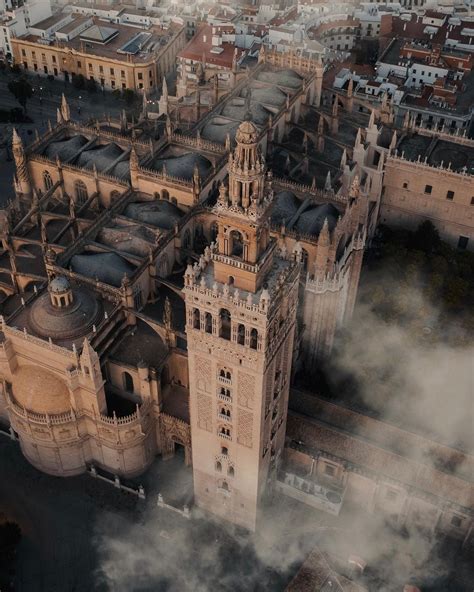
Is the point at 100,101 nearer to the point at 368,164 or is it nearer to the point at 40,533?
the point at 368,164

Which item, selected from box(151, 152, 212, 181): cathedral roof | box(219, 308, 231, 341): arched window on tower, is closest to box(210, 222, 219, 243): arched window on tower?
box(151, 152, 212, 181): cathedral roof

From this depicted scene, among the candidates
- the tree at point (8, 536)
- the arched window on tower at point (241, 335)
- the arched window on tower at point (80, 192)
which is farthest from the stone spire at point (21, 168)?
the arched window on tower at point (241, 335)

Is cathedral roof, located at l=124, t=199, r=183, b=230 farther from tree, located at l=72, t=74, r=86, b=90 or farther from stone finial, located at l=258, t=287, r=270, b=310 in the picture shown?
tree, located at l=72, t=74, r=86, b=90

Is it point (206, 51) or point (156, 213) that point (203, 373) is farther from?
point (206, 51)

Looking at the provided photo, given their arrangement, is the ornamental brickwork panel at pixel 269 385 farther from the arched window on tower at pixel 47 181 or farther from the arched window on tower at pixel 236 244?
the arched window on tower at pixel 47 181

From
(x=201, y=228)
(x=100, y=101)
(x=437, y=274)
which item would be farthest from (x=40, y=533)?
(x=100, y=101)

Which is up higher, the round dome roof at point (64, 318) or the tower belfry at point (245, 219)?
the tower belfry at point (245, 219)
